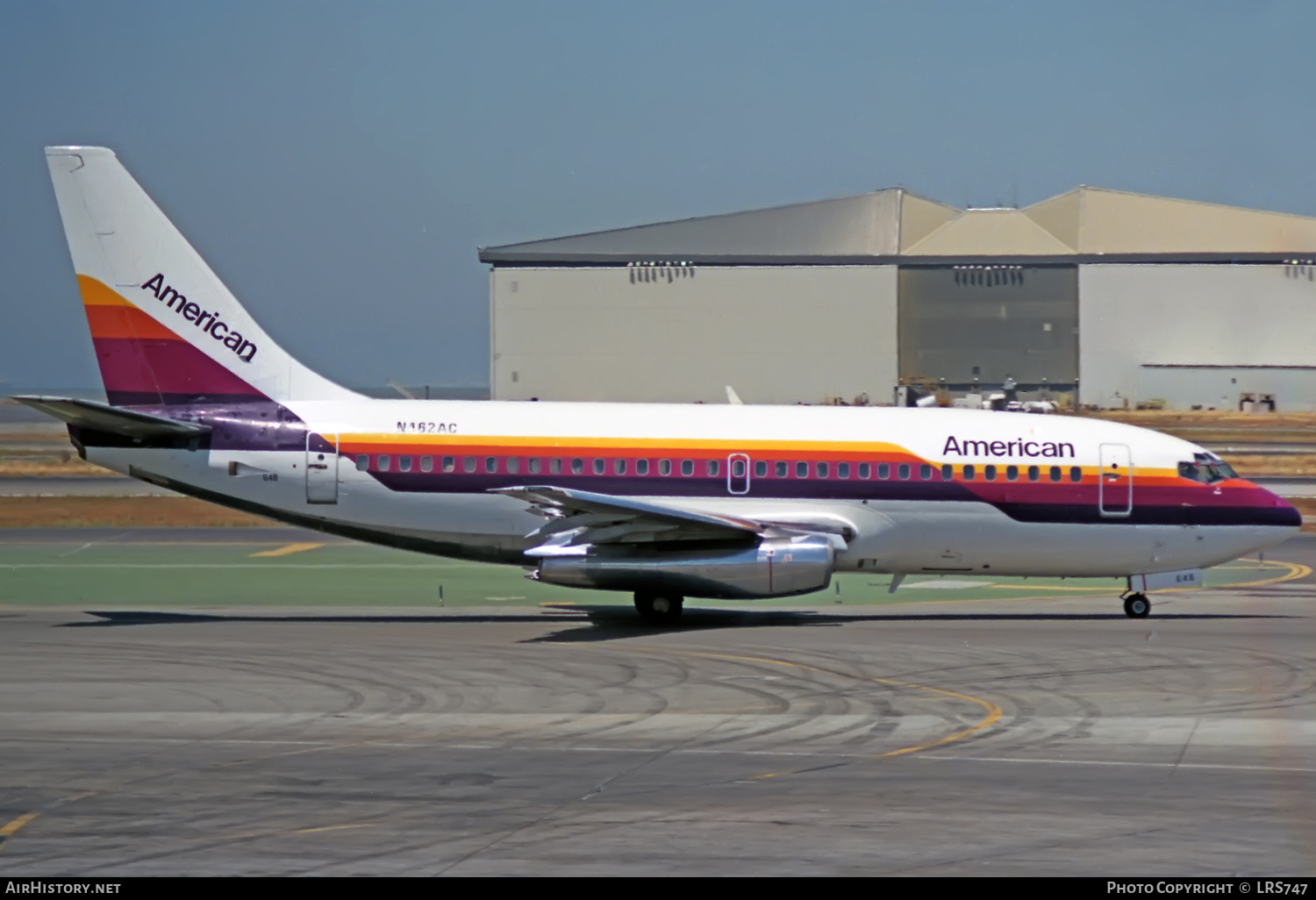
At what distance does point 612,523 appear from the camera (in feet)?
88.8

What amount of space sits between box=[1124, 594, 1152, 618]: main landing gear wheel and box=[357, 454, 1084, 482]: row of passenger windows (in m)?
3.34

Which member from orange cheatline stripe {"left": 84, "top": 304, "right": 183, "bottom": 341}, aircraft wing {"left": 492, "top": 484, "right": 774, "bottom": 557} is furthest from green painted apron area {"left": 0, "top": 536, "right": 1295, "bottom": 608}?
orange cheatline stripe {"left": 84, "top": 304, "right": 183, "bottom": 341}

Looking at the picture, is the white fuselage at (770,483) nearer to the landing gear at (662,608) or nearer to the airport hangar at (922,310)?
the landing gear at (662,608)

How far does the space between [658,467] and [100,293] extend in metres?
10.6

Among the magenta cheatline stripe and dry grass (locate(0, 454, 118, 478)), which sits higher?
the magenta cheatline stripe

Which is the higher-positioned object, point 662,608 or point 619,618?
point 662,608

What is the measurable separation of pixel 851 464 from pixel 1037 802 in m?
14.5

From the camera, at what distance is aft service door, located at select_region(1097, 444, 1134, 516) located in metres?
28.5

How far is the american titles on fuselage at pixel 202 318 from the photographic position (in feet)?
94.3

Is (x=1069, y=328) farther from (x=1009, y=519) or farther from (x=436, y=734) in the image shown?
(x=436, y=734)

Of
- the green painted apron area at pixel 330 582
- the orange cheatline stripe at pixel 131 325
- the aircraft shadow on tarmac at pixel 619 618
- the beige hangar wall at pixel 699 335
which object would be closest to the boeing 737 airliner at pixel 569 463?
the orange cheatline stripe at pixel 131 325

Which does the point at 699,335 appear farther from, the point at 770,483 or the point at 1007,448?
the point at 770,483

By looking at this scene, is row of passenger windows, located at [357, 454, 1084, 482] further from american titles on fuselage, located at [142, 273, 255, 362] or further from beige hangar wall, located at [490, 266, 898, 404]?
beige hangar wall, located at [490, 266, 898, 404]

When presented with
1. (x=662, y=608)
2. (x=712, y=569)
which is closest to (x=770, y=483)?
(x=712, y=569)
